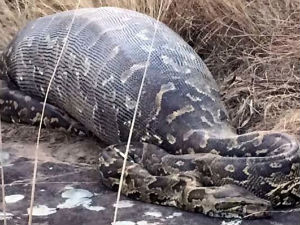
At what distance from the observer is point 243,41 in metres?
6.37

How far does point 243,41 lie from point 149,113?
156 cm

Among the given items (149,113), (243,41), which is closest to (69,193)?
(149,113)

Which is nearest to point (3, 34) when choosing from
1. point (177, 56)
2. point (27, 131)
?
point (27, 131)

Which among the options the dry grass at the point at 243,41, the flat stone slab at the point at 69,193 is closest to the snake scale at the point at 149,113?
the flat stone slab at the point at 69,193

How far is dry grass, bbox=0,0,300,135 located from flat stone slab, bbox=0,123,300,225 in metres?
1.00

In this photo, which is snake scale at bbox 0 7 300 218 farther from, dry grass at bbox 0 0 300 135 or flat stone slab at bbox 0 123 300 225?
dry grass at bbox 0 0 300 135

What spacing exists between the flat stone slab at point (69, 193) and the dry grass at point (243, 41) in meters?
1.00

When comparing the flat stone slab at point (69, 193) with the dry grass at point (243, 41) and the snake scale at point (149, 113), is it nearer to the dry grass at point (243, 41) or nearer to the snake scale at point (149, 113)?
the snake scale at point (149, 113)

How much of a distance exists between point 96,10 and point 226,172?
1851mm

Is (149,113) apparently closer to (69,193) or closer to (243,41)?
(69,193)

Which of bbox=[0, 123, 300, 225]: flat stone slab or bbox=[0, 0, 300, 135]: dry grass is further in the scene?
bbox=[0, 0, 300, 135]: dry grass

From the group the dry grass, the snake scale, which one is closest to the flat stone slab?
the snake scale

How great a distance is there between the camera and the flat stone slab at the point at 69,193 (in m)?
4.29

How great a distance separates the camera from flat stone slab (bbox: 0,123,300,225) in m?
4.29
